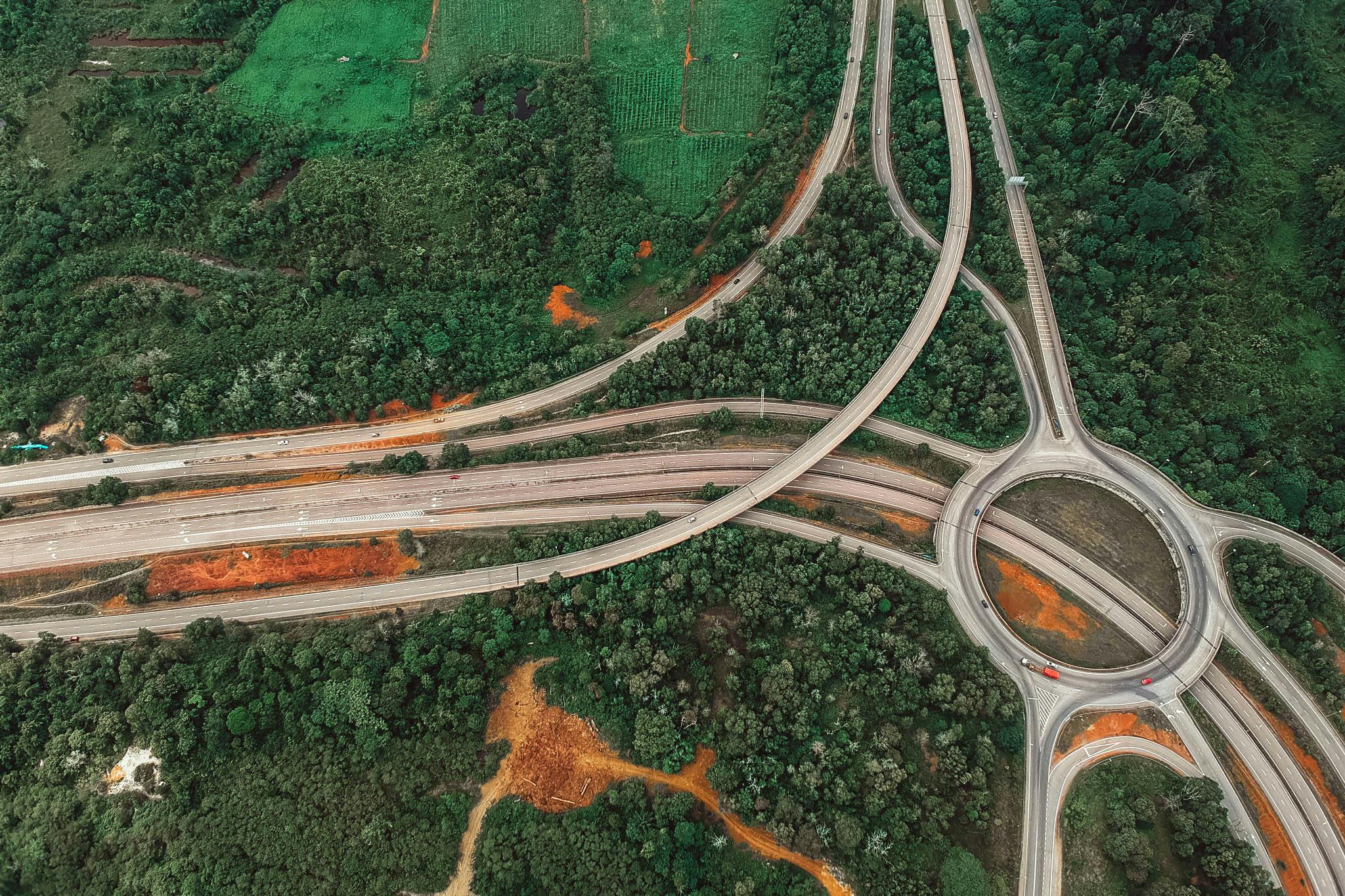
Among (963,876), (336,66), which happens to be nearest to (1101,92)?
Answer: (963,876)

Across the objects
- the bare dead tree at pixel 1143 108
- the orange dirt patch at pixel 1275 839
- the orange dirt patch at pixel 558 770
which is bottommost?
the orange dirt patch at pixel 558 770

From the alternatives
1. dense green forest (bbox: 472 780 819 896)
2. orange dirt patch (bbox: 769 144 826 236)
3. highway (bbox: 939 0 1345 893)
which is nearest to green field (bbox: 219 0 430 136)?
orange dirt patch (bbox: 769 144 826 236)

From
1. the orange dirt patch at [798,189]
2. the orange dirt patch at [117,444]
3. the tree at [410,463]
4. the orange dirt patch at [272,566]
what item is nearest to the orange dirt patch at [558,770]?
the orange dirt patch at [272,566]

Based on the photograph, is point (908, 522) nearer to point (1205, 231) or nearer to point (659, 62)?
point (1205, 231)

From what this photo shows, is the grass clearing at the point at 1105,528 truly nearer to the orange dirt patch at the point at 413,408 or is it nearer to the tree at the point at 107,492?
the orange dirt patch at the point at 413,408

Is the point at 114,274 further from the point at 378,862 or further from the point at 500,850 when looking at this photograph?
the point at 500,850
